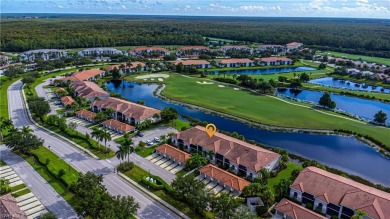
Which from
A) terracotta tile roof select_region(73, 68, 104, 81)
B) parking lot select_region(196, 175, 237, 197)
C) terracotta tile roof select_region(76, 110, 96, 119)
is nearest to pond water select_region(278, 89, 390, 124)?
parking lot select_region(196, 175, 237, 197)

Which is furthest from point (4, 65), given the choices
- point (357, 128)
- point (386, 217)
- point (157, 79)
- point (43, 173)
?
point (386, 217)

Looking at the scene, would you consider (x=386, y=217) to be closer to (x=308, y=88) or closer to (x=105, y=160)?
(x=105, y=160)

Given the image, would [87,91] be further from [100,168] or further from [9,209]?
[9,209]

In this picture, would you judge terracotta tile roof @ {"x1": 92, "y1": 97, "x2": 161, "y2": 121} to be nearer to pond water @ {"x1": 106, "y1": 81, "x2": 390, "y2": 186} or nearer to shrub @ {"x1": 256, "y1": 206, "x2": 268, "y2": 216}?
pond water @ {"x1": 106, "y1": 81, "x2": 390, "y2": 186}

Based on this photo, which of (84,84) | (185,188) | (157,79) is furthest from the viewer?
(157,79)

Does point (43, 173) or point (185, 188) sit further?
point (43, 173)

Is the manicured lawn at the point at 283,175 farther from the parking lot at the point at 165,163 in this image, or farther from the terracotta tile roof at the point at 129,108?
the terracotta tile roof at the point at 129,108
